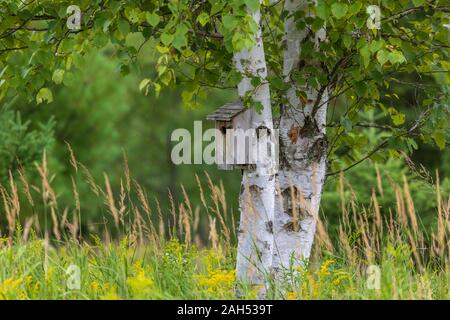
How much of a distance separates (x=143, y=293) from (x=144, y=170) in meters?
23.7

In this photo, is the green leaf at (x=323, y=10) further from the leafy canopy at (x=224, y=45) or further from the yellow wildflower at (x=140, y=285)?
the yellow wildflower at (x=140, y=285)

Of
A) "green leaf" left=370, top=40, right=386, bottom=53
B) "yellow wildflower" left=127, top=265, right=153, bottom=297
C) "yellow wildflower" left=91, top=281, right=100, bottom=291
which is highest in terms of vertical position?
Result: "green leaf" left=370, top=40, right=386, bottom=53

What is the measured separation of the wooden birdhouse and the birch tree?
0.30 ft

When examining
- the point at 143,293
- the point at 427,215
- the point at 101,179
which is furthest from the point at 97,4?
the point at 101,179

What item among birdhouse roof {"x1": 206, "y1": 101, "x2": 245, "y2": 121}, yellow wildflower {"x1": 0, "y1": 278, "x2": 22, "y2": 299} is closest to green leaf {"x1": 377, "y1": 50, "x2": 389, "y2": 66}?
birdhouse roof {"x1": 206, "y1": 101, "x2": 245, "y2": 121}

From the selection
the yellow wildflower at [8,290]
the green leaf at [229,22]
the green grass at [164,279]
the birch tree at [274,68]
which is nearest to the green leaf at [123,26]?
the birch tree at [274,68]

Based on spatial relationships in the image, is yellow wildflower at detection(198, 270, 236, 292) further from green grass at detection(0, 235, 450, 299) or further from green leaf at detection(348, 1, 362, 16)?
green leaf at detection(348, 1, 362, 16)

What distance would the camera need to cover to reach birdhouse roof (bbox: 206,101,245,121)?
534 cm

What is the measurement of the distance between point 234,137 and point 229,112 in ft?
0.62

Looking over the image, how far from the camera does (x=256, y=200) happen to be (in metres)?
5.13

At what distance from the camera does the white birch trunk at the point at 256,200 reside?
5.03m

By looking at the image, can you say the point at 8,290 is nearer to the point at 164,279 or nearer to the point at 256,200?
the point at 164,279

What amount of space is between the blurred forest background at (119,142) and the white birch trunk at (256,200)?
902mm
